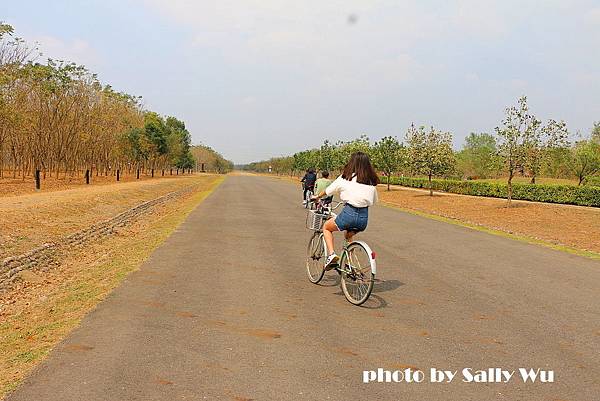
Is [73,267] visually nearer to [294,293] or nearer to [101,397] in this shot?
[294,293]

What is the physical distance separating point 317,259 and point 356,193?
5.64 ft

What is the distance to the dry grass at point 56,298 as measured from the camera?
173 inches

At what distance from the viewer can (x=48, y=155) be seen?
45.1 m

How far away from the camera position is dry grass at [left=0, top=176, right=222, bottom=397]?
4395mm

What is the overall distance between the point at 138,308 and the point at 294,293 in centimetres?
232

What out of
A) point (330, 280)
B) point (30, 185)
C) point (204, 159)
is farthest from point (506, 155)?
point (204, 159)

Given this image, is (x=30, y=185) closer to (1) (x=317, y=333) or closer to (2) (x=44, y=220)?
(2) (x=44, y=220)

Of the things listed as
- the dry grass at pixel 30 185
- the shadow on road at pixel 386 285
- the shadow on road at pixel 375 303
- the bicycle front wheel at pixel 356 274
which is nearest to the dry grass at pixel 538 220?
the shadow on road at pixel 386 285

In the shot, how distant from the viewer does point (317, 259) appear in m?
7.26

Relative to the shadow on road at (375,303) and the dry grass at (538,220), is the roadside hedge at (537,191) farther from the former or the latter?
the shadow on road at (375,303)

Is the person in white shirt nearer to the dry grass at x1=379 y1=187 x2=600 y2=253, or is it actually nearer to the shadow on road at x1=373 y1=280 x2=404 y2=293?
the shadow on road at x1=373 y1=280 x2=404 y2=293

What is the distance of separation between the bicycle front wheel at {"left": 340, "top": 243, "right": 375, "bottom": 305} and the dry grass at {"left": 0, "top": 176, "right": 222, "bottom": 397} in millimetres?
3677

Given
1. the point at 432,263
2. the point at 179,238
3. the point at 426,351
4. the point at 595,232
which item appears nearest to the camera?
the point at 426,351

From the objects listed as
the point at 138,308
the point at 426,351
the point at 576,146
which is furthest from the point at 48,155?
the point at 576,146
